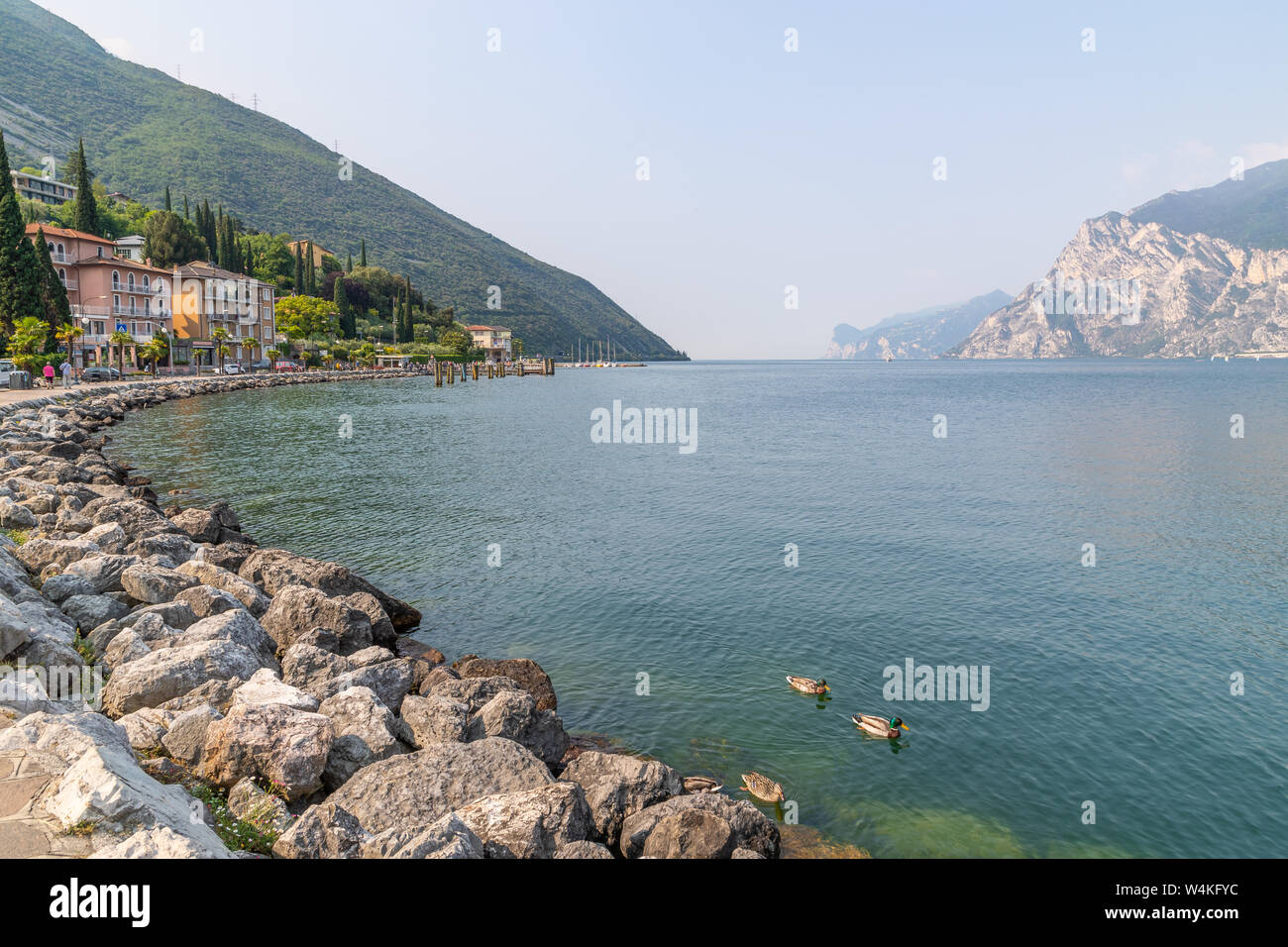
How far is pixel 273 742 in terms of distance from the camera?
1016 centimetres

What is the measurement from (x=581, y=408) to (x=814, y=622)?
3310 inches

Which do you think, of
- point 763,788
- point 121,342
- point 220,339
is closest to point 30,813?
point 763,788

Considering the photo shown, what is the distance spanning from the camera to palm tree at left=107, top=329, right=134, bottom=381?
9093 centimetres

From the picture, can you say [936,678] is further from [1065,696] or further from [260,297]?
[260,297]

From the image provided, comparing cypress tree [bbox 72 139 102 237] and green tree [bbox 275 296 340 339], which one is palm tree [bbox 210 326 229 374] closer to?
green tree [bbox 275 296 340 339]

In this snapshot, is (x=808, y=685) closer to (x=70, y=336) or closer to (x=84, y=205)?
(x=70, y=336)

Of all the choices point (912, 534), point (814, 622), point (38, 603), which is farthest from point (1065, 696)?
point (38, 603)

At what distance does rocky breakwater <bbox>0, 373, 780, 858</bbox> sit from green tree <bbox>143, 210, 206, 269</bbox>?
135m

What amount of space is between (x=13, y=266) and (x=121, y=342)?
60.9 ft

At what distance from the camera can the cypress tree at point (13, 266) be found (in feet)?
245

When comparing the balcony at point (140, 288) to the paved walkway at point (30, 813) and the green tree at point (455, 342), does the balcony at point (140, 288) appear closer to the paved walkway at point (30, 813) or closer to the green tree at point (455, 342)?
the green tree at point (455, 342)

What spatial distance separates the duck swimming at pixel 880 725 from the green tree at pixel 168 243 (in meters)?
146

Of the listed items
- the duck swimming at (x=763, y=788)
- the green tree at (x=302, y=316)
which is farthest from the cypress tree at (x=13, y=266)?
the duck swimming at (x=763, y=788)

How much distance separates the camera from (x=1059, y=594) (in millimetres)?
23156
